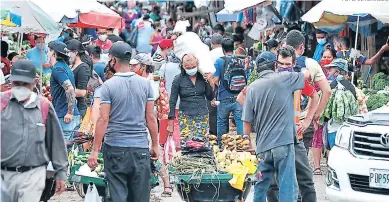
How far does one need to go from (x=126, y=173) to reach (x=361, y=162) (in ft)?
8.21

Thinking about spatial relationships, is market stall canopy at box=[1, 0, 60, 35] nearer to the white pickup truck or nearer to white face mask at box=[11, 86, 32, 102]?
white face mask at box=[11, 86, 32, 102]

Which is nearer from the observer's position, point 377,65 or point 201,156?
point 201,156

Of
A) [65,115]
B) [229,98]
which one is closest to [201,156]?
[65,115]

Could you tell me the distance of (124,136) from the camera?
930 cm

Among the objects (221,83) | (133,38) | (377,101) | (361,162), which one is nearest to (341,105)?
(377,101)

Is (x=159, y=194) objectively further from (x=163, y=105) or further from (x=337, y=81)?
(x=337, y=81)

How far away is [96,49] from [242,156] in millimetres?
4891

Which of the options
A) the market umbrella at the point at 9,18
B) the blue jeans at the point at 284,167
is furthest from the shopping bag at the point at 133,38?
the blue jeans at the point at 284,167

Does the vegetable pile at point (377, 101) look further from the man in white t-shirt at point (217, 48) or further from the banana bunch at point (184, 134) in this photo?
the banana bunch at point (184, 134)

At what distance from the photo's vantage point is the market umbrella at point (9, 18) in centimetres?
1141

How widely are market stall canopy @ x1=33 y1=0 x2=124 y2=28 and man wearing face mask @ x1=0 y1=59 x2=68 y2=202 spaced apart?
7042mm

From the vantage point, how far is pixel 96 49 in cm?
1475

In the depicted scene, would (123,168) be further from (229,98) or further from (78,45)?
(229,98)

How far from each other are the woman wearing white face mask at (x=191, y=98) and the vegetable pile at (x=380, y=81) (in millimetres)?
4605
